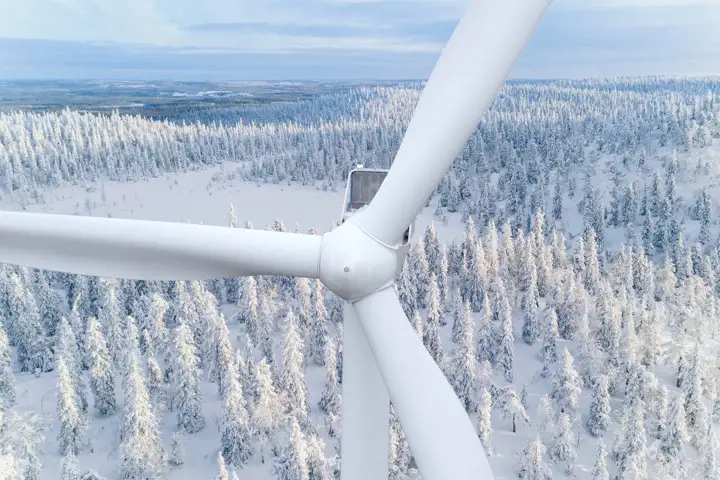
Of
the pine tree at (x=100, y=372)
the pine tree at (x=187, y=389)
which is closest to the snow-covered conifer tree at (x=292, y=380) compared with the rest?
the pine tree at (x=187, y=389)

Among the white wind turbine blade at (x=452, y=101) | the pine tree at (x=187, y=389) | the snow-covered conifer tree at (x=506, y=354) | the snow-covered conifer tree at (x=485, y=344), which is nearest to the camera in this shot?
the white wind turbine blade at (x=452, y=101)

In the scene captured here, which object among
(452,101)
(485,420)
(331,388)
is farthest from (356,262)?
(331,388)

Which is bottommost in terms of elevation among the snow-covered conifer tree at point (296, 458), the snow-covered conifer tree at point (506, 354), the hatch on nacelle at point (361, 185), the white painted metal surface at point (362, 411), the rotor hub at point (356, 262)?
the snow-covered conifer tree at point (296, 458)

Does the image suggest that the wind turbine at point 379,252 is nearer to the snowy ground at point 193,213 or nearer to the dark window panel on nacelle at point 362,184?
the dark window panel on nacelle at point 362,184

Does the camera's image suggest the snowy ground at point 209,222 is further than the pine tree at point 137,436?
Yes

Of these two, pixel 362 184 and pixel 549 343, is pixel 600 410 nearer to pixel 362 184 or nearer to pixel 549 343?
pixel 549 343
